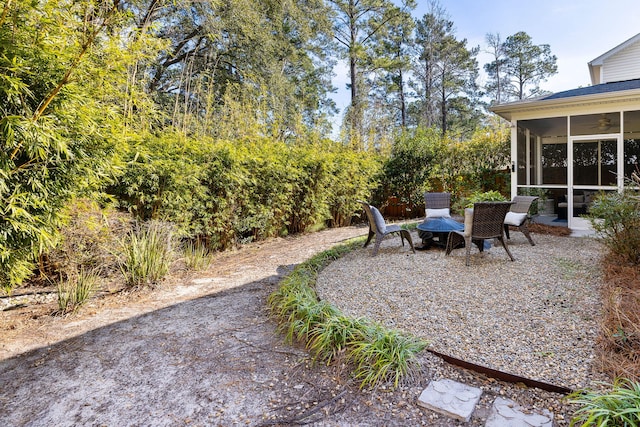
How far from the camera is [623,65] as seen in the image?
30.7ft

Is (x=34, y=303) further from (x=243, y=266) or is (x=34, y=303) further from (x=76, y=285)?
(x=243, y=266)

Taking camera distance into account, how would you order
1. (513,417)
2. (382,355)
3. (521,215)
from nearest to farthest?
(513,417) → (382,355) → (521,215)

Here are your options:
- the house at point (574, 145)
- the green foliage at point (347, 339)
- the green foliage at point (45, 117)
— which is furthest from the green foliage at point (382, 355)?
the house at point (574, 145)

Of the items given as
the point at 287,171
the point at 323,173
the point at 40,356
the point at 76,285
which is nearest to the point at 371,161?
the point at 323,173

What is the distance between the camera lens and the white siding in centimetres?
919

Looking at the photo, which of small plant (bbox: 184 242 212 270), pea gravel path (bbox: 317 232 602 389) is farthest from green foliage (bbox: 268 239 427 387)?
small plant (bbox: 184 242 212 270)

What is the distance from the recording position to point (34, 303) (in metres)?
3.66

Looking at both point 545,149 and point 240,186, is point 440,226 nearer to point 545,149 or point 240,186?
point 240,186

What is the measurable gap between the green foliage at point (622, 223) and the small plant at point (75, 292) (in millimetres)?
5678

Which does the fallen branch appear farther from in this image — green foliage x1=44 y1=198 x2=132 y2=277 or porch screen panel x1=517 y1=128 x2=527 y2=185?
porch screen panel x1=517 y1=128 x2=527 y2=185

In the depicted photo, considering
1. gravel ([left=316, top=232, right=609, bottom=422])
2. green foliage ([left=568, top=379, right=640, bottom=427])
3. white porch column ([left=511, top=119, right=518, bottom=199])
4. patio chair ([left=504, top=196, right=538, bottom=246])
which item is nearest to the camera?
green foliage ([left=568, top=379, right=640, bottom=427])

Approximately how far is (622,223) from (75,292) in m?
5.87

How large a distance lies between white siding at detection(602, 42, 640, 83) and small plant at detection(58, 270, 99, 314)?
12706 mm

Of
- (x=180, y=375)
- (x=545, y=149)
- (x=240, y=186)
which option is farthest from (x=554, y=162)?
(x=180, y=375)
